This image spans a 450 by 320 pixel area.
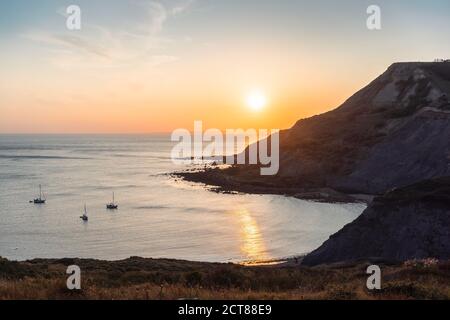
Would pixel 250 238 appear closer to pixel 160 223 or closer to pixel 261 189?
pixel 160 223

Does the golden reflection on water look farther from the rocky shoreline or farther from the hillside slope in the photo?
the hillside slope

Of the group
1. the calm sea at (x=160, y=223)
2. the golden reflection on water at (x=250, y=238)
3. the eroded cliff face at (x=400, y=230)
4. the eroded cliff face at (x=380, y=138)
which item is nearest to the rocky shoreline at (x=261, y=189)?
the calm sea at (x=160, y=223)

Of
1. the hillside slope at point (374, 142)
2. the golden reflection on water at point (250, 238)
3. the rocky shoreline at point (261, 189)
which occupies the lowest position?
the golden reflection on water at point (250, 238)

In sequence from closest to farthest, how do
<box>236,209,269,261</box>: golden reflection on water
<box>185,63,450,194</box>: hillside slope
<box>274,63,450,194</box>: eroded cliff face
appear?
<box>236,209,269,261</box>: golden reflection on water, <box>274,63,450,194</box>: eroded cliff face, <box>185,63,450,194</box>: hillside slope

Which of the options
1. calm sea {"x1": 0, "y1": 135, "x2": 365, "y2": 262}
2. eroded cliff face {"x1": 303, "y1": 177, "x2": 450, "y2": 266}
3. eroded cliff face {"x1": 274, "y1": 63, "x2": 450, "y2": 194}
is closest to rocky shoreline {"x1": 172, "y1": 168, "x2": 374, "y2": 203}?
calm sea {"x1": 0, "y1": 135, "x2": 365, "y2": 262}

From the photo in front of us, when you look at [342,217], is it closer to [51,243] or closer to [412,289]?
[51,243]

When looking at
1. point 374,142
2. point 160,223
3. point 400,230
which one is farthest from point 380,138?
point 400,230

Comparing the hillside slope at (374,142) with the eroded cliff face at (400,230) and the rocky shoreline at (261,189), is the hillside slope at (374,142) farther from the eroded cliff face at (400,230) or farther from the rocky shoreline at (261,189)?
the eroded cliff face at (400,230)
